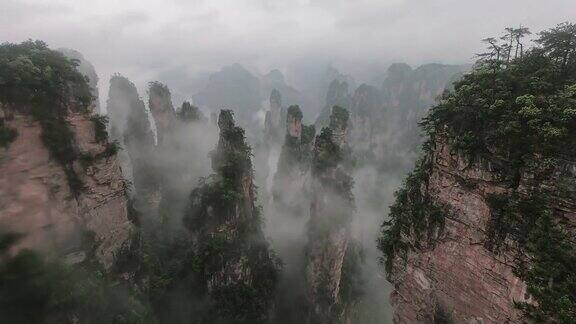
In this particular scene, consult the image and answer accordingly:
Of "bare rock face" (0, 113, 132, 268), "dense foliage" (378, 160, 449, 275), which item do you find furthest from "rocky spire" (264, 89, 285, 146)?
"dense foliage" (378, 160, 449, 275)

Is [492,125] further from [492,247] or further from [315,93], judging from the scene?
[315,93]

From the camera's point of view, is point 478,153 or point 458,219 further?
point 458,219

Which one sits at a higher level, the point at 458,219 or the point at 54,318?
the point at 458,219

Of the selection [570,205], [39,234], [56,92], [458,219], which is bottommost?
[39,234]

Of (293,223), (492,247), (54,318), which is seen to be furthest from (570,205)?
(293,223)

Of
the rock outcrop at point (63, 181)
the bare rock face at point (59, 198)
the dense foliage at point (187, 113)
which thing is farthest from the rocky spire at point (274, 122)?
the rock outcrop at point (63, 181)

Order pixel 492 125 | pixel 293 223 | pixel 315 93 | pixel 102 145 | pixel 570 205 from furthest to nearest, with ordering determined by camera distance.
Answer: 1. pixel 315 93
2. pixel 293 223
3. pixel 102 145
4. pixel 492 125
5. pixel 570 205

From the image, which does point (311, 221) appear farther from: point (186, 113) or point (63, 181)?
point (186, 113)
